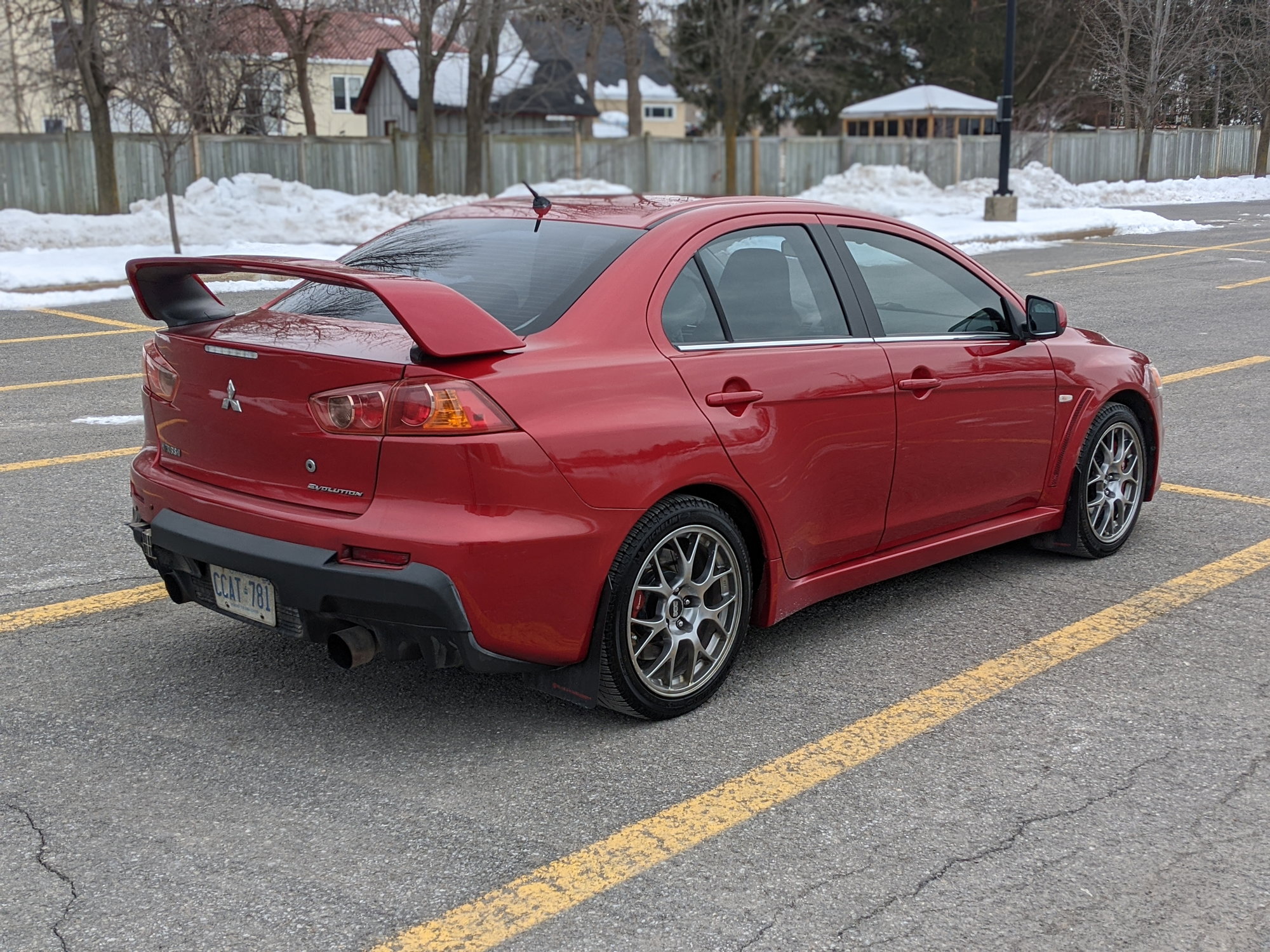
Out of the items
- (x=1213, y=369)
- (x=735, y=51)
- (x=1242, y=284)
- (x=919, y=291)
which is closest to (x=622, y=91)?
(x=735, y=51)

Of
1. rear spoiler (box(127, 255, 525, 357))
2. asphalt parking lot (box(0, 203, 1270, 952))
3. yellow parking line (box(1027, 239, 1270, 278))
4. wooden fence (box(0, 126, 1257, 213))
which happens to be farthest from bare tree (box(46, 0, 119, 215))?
rear spoiler (box(127, 255, 525, 357))

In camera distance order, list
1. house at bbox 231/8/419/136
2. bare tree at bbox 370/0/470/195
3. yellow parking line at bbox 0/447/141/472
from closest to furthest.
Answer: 1. yellow parking line at bbox 0/447/141/472
2. bare tree at bbox 370/0/470/195
3. house at bbox 231/8/419/136

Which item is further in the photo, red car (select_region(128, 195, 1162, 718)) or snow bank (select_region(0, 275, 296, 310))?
snow bank (select_region(0, 275, 296, 310))

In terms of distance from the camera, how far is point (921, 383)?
4742 millimetres

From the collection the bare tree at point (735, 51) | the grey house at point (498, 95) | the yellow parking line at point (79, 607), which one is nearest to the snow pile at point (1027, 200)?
the bare tree at point (735, 51)

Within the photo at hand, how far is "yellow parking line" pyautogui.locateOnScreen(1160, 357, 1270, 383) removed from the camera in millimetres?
10281

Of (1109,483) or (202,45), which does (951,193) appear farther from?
(1109,483)

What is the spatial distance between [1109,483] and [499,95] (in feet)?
155

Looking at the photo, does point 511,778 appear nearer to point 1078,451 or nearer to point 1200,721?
point 1200,721

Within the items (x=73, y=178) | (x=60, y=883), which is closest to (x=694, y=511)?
(x=60, y=883)

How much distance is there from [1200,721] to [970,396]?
1.47 meters

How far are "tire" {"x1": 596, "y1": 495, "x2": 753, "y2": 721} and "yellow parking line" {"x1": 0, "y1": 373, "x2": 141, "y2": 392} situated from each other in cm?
736

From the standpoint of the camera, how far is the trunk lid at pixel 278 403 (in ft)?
11.9

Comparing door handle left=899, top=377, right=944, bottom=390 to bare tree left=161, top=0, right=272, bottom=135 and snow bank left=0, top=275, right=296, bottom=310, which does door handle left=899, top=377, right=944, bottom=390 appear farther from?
bare tree left=161, top=0, right=272, bottom=135
